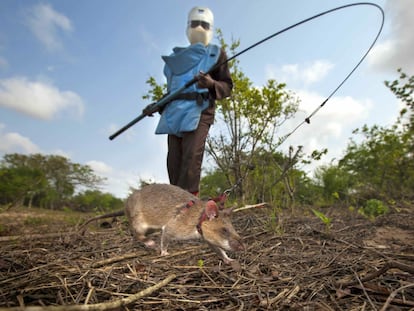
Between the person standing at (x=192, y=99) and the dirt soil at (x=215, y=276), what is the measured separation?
130 centimetres

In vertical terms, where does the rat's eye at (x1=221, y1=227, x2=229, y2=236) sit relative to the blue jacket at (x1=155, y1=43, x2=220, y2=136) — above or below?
below

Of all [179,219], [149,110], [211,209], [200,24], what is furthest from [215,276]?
[200,24]

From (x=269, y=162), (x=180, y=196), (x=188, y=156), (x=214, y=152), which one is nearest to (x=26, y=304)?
(x=180, y=196)

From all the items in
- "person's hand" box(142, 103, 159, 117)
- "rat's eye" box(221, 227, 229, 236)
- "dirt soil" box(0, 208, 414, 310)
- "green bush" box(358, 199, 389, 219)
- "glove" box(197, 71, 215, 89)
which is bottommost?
"dirt soil" box(0, 208, 414, 310)

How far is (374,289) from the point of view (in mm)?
1604

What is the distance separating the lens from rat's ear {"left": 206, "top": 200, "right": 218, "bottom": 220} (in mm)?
2611

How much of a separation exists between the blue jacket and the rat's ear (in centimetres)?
155

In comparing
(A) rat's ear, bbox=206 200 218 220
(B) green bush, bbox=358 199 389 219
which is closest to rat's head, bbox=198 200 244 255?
(A) rat's ear, bbox=206 200 218 220

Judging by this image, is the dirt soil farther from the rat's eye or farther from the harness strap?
the harness strap

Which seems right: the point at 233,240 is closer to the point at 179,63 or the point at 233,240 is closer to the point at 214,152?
the point at 179,63

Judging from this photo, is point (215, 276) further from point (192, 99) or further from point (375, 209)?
point (375, 209)

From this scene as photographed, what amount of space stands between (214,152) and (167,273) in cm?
443

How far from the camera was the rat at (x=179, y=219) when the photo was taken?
2.59 meters

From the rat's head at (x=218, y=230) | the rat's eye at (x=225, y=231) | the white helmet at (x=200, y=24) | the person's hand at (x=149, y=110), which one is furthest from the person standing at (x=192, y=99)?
the rat's eye at (x=225, y=231)
